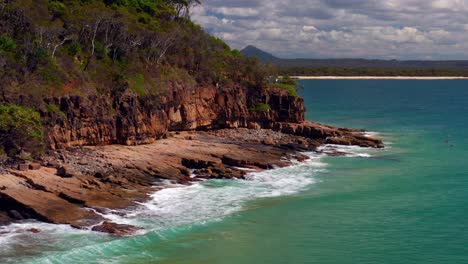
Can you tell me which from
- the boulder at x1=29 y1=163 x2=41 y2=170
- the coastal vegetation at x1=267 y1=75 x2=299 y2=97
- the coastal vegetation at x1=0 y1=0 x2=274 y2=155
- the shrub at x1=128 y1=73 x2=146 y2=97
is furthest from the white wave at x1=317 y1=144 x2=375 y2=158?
the boulder at x1=29 y1=163 x2=41 y2=170

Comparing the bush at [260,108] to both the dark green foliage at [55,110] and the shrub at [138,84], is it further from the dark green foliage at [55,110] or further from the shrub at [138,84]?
the dark green foliage at [55,110]

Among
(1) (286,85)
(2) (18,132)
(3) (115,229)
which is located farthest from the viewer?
(1) (286,85)

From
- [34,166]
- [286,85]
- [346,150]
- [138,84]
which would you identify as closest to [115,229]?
[34,166]

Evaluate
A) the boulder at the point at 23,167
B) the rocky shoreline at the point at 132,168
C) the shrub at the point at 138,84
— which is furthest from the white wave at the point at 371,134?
the boulder at the point at 23,167

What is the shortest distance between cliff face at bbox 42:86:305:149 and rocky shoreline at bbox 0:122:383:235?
4.04 feet

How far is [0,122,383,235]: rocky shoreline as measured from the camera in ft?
110

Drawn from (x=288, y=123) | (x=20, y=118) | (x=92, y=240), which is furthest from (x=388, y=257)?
(x=288, y=123)

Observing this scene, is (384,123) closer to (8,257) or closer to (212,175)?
(212,175)

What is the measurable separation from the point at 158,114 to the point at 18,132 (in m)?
16.8

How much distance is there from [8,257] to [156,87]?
31.3m

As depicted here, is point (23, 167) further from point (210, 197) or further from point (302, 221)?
point (302, 221)

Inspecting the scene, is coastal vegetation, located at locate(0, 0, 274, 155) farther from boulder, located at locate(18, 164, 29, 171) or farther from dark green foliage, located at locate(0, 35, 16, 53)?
boulder, located at locate(18, 164, 29, 171)

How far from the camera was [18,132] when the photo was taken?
40.6 m

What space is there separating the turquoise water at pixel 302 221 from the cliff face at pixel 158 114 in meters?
11.2
